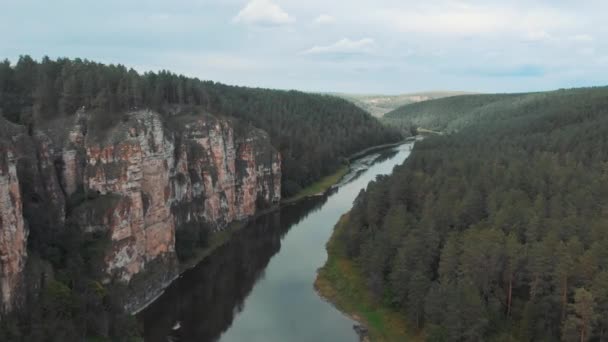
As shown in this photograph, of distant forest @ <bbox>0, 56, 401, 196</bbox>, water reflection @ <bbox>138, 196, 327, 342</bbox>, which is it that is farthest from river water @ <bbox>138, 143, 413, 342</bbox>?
distant forest @ <bbox>0, 56, 401, 196</bbox>

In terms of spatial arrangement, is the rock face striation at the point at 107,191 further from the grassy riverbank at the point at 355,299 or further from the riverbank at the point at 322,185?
the riverbank at the point at 322,185

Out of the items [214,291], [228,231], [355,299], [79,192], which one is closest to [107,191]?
[79,192]

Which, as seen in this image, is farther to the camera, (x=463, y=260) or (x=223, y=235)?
(x=223, y=235)

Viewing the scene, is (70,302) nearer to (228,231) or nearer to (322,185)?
(228,231)

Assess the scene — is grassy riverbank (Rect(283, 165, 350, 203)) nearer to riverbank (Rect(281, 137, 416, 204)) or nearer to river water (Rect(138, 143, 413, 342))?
riverbank (Rect(281, 137, 416, 204))

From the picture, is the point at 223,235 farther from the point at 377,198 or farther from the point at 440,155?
the point at 440,155

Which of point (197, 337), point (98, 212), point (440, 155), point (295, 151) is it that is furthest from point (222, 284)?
point (295, 151)
